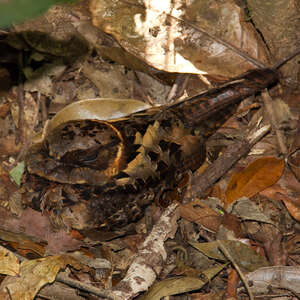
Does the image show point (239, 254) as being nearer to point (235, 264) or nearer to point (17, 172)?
point (235, 264)

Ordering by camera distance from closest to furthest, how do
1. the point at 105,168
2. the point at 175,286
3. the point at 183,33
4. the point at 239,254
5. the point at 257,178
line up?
the point at 175,286
the point at 239,254
the point at 105,168
the point at 257,178
the point at 183,33

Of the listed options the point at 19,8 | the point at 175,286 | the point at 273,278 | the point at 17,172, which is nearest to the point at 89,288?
the point at 175,286

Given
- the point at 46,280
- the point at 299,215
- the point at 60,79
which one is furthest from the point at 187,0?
the point at 46,280

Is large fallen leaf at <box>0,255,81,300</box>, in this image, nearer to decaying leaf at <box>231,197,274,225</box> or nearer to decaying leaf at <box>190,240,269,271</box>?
decaying leaf at <box>190,240,269,271</box>

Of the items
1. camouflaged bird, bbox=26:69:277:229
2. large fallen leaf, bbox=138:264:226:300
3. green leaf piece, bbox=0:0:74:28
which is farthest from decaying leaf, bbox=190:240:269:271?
green leaf piece, bbox=0:0:74:28

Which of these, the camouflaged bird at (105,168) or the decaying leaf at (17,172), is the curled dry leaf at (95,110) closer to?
the camouflaged bird at (105,168)

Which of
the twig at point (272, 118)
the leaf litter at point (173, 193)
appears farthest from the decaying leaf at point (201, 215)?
the twig at point (272, 118)
